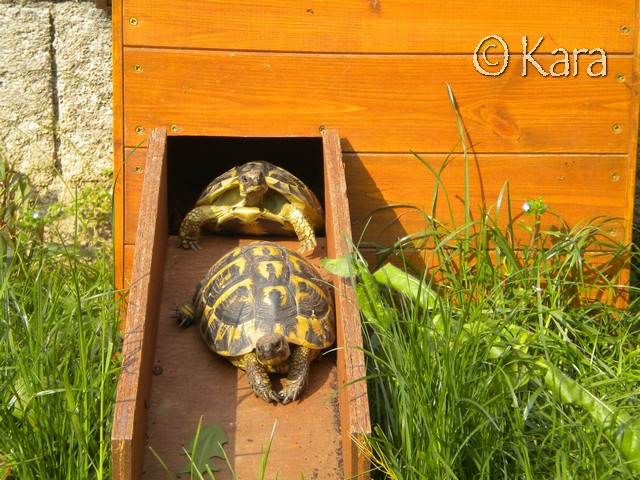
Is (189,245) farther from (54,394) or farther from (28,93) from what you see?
(28,93)

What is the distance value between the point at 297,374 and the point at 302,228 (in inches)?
33.6

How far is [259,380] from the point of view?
3.09 meters

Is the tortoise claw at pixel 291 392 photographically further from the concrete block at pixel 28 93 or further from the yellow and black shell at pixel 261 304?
the concrete block at pixel 28 93

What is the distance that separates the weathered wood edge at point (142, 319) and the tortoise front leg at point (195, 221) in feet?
0.28

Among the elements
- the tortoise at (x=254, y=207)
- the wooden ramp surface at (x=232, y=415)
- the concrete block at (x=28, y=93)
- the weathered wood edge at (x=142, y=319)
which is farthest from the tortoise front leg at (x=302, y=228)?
the concrete block at (x=28, y=93)

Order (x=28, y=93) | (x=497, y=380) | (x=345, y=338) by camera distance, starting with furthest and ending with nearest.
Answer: (x=28, y=93) < (x=345, y=338) < (x=497, y=380)

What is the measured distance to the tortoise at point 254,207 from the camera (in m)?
3.79

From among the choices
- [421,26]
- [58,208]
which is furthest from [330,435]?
[58,208]

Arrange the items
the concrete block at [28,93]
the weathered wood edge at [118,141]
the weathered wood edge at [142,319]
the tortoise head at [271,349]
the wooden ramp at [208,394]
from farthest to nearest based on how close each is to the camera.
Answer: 1. the concrete block at [28,93]
2. the weathered wood edge at [118,141]
3. the tortoise head at [271,349]
4. the wooden ramp at [208,394]
5. the weathered wood edge at [142,319]

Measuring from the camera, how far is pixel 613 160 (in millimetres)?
3898

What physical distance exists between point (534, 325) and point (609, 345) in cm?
33

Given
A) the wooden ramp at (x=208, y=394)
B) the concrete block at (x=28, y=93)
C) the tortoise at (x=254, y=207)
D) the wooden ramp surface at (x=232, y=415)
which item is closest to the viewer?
the wooden ramp at (x=208, y=394)

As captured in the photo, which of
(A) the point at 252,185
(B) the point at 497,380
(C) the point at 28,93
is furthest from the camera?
(C) the point at 28,93

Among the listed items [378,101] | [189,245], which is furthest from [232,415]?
[378,101]
